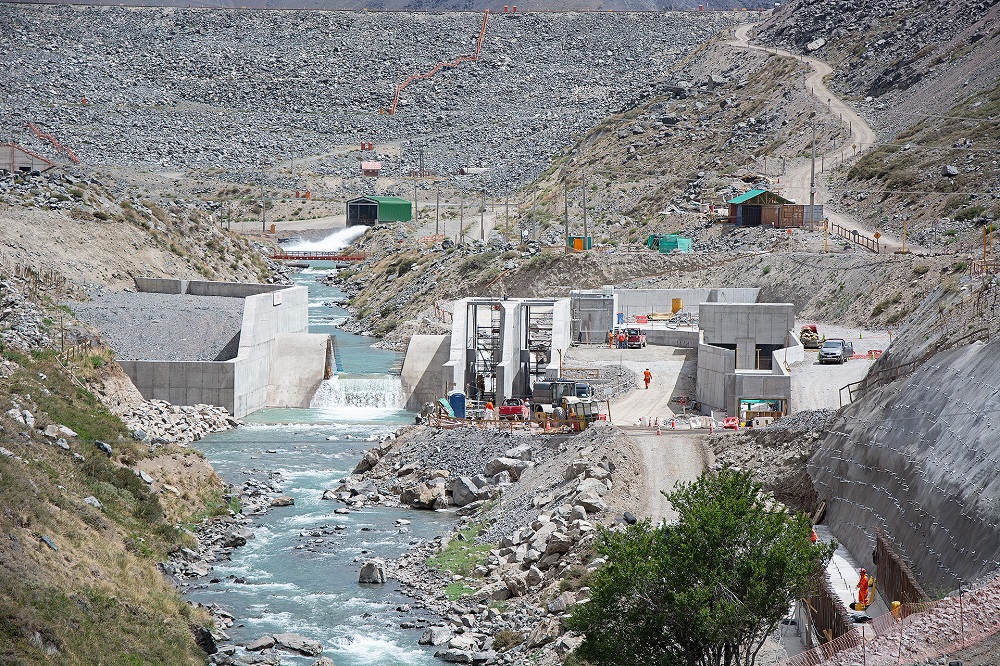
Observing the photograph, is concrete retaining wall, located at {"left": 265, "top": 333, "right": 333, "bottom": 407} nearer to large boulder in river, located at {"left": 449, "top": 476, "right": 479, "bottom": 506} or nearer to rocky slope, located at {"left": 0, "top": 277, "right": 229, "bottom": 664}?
rocky slope, located at {"left": 0, "top": 277, "right": 229, "bottom": 664}

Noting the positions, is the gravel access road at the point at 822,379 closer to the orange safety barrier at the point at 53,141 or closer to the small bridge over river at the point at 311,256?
the small bridge over river at the point at 311,256

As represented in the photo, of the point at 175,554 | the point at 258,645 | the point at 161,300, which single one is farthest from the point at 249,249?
the point at 258,645

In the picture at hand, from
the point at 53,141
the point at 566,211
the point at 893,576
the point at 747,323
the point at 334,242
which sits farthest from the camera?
the point at 53,141

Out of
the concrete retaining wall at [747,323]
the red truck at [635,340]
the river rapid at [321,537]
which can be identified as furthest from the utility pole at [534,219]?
the concrete retaining wall at [747,323]

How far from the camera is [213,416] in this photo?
4741 centimetres

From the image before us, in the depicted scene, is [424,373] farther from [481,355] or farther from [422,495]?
[422,495]

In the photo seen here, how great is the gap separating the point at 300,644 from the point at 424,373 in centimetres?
2632

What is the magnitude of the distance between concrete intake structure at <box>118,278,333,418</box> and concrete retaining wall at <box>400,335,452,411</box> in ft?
11.7

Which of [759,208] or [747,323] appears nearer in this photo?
[747,323]

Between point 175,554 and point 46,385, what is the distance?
11822mm

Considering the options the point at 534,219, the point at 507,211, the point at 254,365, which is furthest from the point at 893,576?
the point at 507,211

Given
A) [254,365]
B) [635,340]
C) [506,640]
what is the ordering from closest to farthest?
[506,640] < [254,365] < [635,340]

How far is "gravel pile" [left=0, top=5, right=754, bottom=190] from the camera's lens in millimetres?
140375

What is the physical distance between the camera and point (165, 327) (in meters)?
53.3
